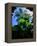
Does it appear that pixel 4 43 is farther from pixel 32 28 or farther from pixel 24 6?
pixel 24 6

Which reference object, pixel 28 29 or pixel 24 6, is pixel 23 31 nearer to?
pixel 28 29

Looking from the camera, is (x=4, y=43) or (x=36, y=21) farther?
(x=36, y=21)

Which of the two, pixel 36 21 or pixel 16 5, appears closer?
pixel 16 5

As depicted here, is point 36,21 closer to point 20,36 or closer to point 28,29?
point 28,29

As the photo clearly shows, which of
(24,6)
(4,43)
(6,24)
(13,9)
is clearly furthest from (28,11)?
(4,43)

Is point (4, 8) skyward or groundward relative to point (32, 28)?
skyward

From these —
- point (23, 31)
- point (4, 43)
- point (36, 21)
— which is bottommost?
point (4, 43)

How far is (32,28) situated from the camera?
7.07 feet

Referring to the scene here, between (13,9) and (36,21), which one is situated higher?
(13,9)

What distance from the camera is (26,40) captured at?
82.4 inches

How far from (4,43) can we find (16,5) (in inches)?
24.1

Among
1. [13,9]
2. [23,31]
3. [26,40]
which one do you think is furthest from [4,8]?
[26,40]

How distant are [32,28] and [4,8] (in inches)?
21.6

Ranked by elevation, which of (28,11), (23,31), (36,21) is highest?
(28,11)
